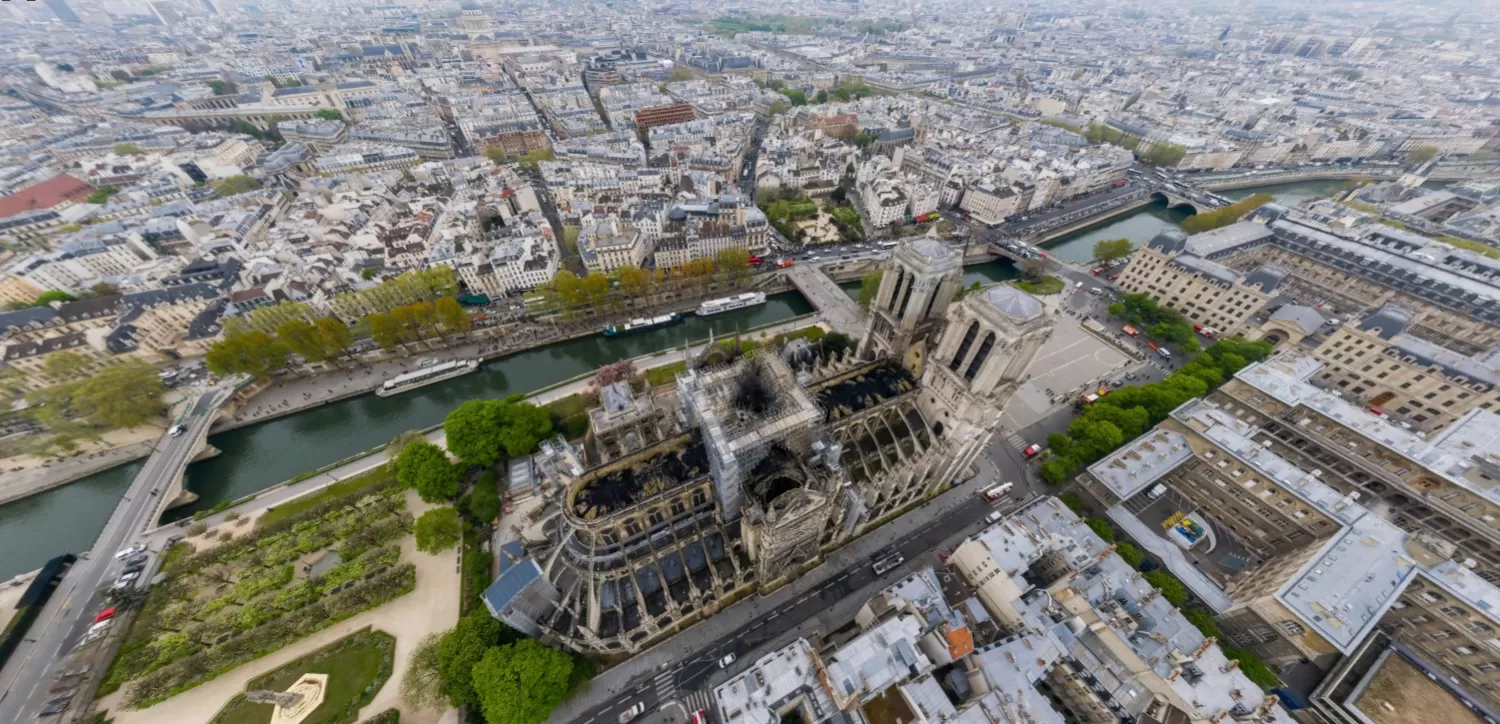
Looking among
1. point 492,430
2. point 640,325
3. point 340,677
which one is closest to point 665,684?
point 340,677

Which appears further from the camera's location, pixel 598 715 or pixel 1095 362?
pixel 1095 362

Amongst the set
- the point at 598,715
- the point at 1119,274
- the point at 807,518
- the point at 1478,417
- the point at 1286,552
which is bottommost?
the point at 598,715

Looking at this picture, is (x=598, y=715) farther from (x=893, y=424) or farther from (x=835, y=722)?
(x=893, y=424)

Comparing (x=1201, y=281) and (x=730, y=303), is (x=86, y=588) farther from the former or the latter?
(x=1201, y=281)

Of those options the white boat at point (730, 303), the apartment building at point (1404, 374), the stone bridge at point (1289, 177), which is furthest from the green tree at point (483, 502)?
the stone bridge at point (1289, 177)

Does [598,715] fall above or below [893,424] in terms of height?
below

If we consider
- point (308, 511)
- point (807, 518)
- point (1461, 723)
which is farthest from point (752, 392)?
point (1461, 723)

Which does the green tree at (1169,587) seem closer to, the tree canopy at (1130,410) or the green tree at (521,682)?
the tree canopy at (1130,410)
